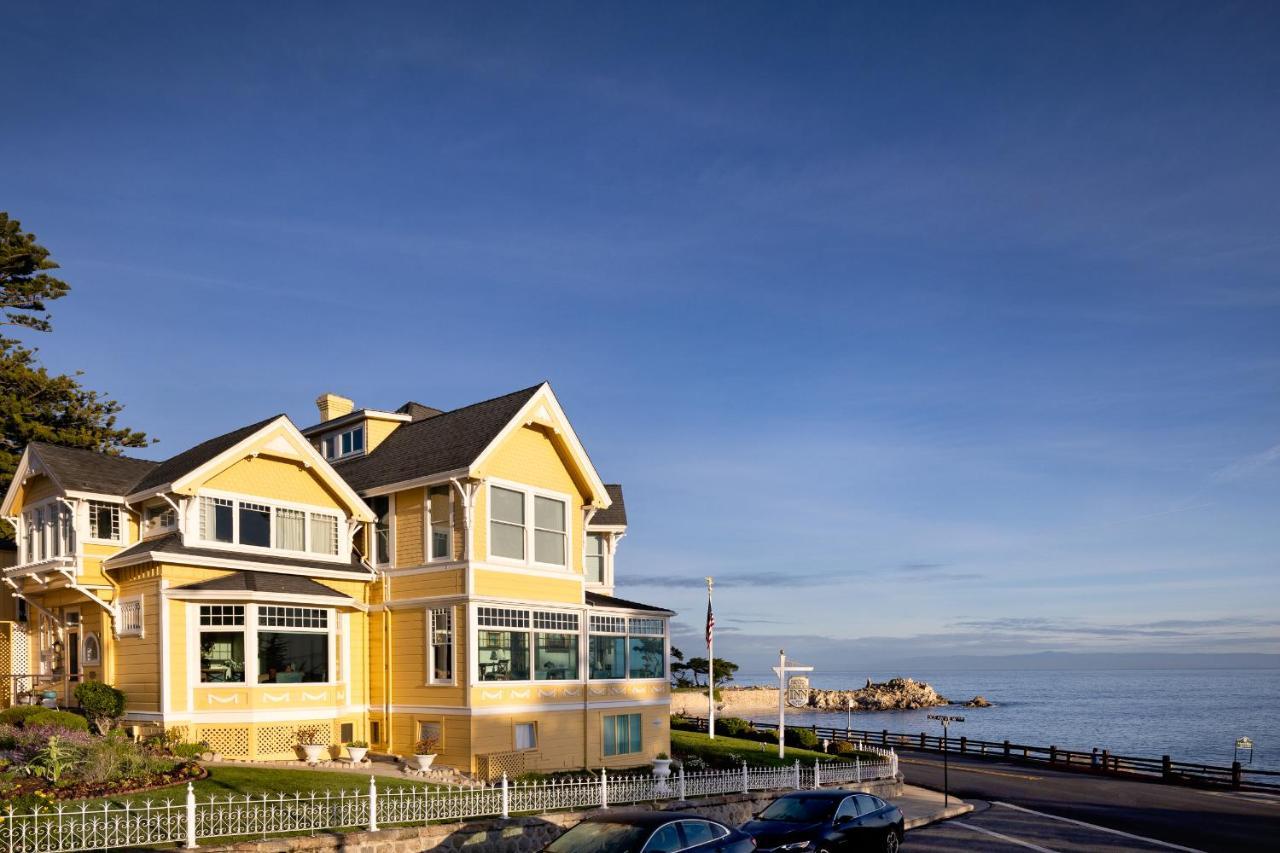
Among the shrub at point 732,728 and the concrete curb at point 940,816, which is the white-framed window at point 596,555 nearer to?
the concrete curb at point 940,816

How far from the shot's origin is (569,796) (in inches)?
895

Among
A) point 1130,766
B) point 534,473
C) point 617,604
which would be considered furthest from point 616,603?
point 1130,766

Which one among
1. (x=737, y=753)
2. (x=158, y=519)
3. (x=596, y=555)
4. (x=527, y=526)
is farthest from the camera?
(x=596, y=555)

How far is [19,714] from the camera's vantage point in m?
26.1

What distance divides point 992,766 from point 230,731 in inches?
1299

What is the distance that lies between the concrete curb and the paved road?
318mm

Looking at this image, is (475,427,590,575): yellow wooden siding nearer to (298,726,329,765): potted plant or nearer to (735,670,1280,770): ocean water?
(298,726,329,765): potted plant

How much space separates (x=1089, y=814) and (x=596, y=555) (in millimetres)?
18284

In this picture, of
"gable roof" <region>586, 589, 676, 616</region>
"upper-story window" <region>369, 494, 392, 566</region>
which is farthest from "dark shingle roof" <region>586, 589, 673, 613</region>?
"upper-story window" <region>369, 494, 392, 566</region>

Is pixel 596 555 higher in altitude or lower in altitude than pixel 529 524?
lower

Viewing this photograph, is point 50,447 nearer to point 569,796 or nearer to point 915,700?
point 569,796

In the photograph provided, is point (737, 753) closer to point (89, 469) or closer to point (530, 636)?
point (530, 636)

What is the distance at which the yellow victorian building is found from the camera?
26.7 m

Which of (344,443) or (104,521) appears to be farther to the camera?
(344,443)
